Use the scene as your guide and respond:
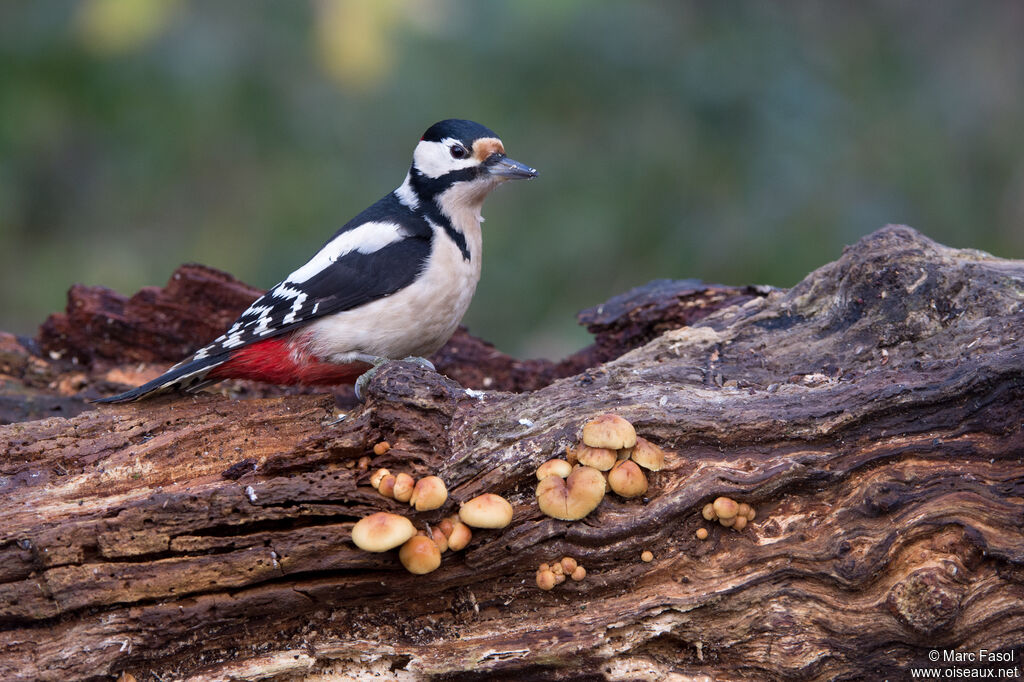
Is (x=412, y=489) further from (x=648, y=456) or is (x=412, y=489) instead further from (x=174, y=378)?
(x=174, y=378)

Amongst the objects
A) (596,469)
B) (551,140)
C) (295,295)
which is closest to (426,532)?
(596,469)

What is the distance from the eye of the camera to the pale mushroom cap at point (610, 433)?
3109 millimetres

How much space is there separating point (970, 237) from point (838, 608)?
5.47 m

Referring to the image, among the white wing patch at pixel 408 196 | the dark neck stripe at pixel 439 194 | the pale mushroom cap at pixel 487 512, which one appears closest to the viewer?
the pale mushroom cap at pixel 487 512

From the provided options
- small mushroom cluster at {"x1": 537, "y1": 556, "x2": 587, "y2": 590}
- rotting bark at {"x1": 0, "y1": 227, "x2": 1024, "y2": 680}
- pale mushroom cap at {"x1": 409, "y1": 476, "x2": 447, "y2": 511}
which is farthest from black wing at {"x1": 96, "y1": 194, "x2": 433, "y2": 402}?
small mushroom cluster at {"x1": 537, "y1": 556, "x2": 587, "y2": 590}

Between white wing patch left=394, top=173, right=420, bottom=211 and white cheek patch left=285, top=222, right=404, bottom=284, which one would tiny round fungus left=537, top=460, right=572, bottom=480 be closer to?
white cheek patch left=285, top=222, right=404, bottom=284

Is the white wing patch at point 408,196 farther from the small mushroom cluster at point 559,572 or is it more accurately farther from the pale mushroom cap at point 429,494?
the small mushroom cluster at point 559,572

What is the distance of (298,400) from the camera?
3.83m

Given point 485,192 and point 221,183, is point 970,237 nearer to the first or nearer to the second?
point 485,192

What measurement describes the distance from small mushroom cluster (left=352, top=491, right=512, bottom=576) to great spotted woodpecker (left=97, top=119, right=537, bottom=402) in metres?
1.21

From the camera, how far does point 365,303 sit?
13.6 ft

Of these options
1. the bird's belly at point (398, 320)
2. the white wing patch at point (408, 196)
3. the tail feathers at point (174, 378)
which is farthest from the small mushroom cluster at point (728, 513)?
the white wing patch at point (408, 196)

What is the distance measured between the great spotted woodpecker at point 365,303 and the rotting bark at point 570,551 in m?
0.74

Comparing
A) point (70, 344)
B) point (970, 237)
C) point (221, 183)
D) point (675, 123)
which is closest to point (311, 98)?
point (221, 183)
